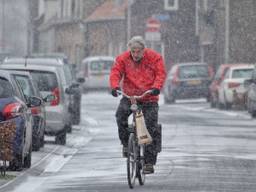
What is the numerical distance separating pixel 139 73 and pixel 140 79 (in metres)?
0.07

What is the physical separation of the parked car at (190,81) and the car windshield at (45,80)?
22239mm

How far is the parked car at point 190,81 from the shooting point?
46.1m

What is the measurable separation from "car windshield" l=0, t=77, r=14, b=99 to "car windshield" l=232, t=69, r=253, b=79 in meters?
23.7

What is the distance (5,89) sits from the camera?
16.1 m

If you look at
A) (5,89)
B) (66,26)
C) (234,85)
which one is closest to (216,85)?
(234,85)

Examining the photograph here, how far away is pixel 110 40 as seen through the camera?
3056 inches

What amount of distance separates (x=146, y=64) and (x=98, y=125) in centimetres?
1571

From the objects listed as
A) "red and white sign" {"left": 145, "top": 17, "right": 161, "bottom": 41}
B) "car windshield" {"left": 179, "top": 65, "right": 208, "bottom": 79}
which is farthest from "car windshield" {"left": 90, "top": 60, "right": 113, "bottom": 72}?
"car windshield" {"left": 179, "top": 65, "right": 208, "bottom": 79}

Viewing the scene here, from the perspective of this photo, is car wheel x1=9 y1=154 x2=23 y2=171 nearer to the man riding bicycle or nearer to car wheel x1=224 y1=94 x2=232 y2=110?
the man riding bicycle

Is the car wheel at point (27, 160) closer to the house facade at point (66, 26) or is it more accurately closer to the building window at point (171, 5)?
the building window at point (171, 5)

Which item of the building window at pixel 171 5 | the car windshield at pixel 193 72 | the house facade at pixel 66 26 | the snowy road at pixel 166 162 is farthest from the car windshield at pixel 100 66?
the snowy road at pixel 166 162

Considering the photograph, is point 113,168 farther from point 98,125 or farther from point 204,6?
point 204,6

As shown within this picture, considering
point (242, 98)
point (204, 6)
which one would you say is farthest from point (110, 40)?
point (242, 98)

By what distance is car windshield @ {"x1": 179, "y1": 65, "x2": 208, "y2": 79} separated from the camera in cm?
4612
